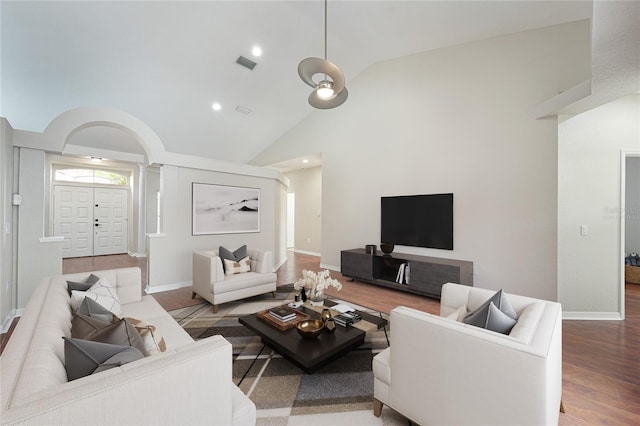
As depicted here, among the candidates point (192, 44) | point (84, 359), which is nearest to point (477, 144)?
point (192, 44)

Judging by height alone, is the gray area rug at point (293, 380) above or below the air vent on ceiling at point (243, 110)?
below

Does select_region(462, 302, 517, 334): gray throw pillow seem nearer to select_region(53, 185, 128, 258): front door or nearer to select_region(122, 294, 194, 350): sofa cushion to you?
select_region(122, 294, 194, 350): sofa cushion

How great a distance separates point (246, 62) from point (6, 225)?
3.76 m

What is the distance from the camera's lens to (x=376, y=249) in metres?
4.89

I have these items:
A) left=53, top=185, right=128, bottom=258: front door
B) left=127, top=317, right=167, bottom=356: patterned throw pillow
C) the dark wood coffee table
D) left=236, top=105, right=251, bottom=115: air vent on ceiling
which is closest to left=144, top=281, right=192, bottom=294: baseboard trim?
the dark wood coffee table

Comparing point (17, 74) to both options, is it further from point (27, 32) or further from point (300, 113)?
point (300, 113)

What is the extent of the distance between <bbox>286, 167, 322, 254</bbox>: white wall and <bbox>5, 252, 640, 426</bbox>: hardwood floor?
346 cm

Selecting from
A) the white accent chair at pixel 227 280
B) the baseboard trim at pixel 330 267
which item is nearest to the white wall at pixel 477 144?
the baseboard trim at pixel 330 267

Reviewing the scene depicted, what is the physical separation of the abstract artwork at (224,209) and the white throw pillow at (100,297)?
8.77ft

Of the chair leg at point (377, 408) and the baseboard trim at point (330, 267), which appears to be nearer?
the chair leg at point (377, 408)

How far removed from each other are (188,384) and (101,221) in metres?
8.74

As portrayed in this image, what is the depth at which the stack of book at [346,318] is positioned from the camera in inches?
91.1

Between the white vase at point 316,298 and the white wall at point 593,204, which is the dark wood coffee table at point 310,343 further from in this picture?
the white wall at point 593,204

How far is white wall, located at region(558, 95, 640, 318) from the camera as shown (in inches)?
122
